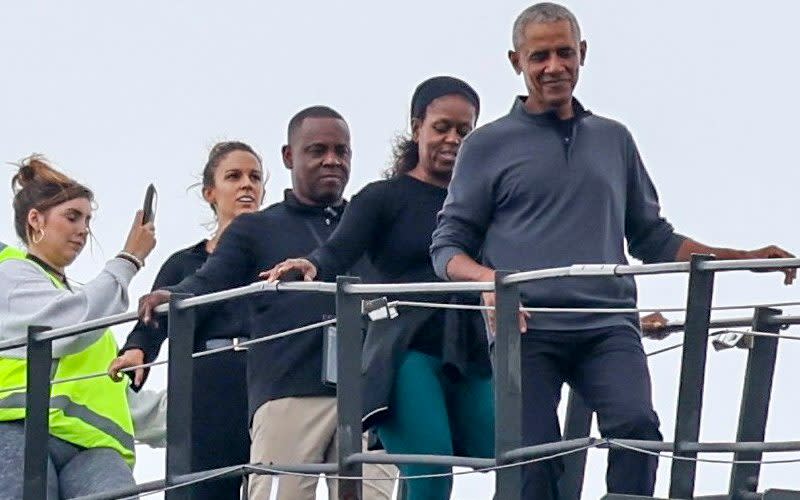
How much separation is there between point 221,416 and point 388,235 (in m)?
1.07

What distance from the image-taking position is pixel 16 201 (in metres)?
10.1

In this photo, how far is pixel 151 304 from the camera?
9289 millimetres

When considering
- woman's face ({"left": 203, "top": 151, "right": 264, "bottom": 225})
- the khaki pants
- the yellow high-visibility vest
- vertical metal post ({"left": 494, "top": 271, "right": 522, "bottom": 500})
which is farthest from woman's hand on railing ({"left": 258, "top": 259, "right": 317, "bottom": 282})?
woman's face ({"left": 203, "top": 151, "right": 264, "bottom": 225})

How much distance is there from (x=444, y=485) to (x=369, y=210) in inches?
41.4

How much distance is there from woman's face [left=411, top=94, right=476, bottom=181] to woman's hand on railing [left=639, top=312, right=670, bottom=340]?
116 centimetres

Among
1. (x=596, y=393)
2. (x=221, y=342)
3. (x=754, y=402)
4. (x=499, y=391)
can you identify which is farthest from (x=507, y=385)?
(x=221, y=342)

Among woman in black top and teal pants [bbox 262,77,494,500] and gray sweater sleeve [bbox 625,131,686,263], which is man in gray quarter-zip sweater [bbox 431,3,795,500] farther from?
woman in black top and teal pants [bbox 262,77,494,500]

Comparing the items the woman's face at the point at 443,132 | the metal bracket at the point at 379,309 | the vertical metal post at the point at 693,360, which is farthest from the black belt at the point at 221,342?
the vertical metal post at the point at 693,360

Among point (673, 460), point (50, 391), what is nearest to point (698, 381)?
point (673, 460)

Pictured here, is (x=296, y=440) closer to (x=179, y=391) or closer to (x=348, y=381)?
(x=179, y=391)

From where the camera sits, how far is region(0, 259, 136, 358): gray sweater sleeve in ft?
31.4

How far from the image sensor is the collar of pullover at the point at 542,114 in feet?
28.8

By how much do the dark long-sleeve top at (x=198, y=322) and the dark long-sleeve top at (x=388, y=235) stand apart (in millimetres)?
711

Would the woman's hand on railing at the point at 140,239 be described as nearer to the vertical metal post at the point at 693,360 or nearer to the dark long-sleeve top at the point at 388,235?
the dark long-sleeve top at the point at 388,235
